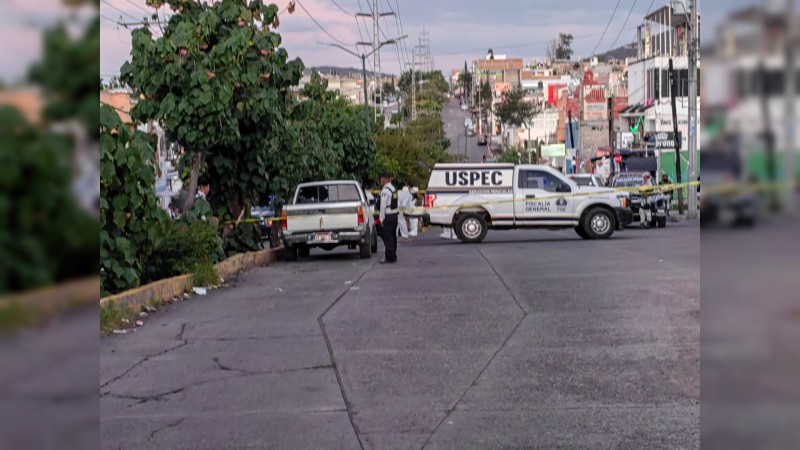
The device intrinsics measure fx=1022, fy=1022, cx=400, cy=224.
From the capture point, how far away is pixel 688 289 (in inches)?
→ 542

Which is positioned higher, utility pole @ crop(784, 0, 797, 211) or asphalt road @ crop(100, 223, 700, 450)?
utility pole @ crop(784, 0, 797, 211)

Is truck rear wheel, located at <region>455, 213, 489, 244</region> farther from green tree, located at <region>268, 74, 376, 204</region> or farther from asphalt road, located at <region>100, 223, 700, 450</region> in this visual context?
asphalt road, located at <region>100, 223, 700, 450</region>

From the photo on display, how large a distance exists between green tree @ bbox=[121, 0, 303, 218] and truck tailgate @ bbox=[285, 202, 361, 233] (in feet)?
4.11

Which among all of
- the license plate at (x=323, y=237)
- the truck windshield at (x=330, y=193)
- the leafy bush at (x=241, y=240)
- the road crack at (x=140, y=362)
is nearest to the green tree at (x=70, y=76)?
the road crack at (x=140, y=362)

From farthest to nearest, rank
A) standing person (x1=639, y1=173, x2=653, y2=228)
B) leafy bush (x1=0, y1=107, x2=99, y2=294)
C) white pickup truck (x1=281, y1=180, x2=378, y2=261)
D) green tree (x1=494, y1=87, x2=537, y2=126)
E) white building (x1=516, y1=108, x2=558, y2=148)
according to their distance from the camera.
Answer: white building (x1=516, y1=108, x2=558, y2=148) < green tree (x1=494, y1=87, x2=537, y2=126) < standing person (x1=639, y1=173, x2=653, y2=228) < white pickup truck (x1=281, y1=180, x2=378, y2=261) < leafy bush (x1=0, y1=107, x2=99, y2=294)

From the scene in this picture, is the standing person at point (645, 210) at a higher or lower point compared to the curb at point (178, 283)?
higher

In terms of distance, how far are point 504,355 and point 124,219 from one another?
634 centimetres

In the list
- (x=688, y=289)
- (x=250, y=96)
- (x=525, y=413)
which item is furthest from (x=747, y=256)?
(x=250, y=96)

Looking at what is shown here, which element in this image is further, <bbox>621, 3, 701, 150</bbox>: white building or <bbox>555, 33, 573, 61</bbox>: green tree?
<bbox>555, 33, 573, 61</bbox>: green tree

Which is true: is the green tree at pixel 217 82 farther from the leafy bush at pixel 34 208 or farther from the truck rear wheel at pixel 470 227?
the leafy bush at pixel 34 208

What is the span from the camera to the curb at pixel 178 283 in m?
12.9

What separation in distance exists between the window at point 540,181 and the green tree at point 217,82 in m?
8.32

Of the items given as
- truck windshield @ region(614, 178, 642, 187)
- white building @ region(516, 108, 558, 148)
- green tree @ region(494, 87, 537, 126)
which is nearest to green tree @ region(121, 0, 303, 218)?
truck windshield @ region(614, 178, 642, 187)

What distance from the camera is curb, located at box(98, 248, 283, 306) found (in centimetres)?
1291
